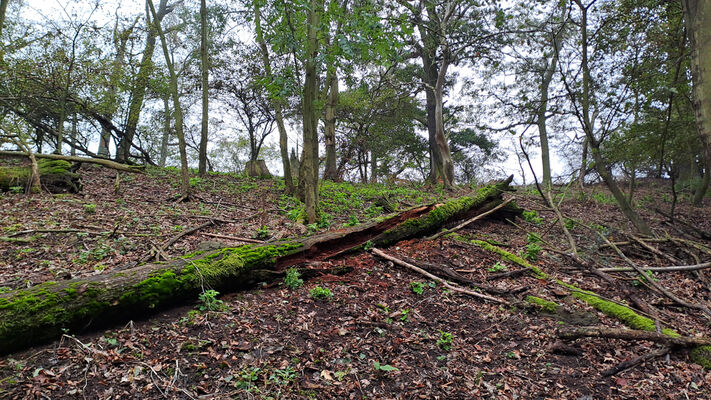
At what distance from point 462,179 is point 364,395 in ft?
87.3

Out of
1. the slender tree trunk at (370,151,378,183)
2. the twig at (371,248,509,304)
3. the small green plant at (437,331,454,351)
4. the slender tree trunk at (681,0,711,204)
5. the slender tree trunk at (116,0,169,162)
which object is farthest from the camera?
the slender tree trunk at (370,151,378,183)

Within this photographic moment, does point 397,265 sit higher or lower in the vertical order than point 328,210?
lower

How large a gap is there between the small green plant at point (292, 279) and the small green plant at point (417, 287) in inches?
59.4

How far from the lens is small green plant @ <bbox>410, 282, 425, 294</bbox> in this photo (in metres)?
4.55

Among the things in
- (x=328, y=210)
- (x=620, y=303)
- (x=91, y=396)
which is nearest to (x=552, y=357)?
(x=620, y=303)

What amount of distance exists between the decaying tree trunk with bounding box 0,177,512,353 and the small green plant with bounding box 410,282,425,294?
1112 mm

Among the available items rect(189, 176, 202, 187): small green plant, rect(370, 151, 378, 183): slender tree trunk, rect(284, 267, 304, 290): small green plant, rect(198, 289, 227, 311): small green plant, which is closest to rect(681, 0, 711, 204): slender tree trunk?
rect(284, 267, 304, 290): small green plant

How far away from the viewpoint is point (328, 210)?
8.66m

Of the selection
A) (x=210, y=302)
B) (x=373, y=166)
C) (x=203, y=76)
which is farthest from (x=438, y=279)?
(x=373, y=166)

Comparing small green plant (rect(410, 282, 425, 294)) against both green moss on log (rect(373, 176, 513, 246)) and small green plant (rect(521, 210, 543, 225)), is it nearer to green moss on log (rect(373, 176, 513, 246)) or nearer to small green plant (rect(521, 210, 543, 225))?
green moss on log (rect(373, 176, 513, 246))

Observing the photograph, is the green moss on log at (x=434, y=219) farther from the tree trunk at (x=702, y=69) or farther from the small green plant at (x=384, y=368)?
the tree trunk at (x=702, y=69)

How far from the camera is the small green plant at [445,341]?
3529mm

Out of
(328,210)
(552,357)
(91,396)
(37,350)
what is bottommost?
(552,357)

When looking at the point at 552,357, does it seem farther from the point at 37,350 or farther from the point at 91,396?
the point at 37,350
